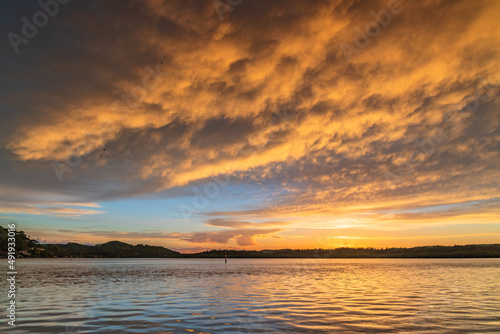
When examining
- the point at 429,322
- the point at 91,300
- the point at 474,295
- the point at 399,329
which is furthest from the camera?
the point at 474,295

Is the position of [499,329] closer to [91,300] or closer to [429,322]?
[429,322]

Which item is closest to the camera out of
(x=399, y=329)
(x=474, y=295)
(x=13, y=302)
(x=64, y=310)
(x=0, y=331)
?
(x=0, y=331)

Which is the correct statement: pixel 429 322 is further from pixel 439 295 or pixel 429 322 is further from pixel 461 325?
pixel 439 295

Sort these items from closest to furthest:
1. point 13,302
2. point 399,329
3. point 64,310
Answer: point 399,329
point 64,310
point 13,302

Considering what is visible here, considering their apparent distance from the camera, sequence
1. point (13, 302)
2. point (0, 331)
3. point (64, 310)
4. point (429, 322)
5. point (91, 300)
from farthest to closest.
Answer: point (91, 300) < point (13, 302) < point (64, 310) < point (429, 322) < point (0, 331)

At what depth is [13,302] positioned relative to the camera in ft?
100

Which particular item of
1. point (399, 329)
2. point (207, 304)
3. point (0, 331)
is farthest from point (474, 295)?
point (0, 331)

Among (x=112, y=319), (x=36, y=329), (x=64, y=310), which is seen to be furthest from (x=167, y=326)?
(x=64, y=310)

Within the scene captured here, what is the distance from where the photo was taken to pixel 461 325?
880 inches

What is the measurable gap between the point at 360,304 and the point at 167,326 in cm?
1873

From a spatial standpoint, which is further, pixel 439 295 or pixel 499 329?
pixel 439 295

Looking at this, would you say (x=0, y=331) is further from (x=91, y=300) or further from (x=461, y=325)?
(x=461, y=325)

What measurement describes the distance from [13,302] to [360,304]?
32.0 metres

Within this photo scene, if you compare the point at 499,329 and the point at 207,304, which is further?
the point at 207,304
